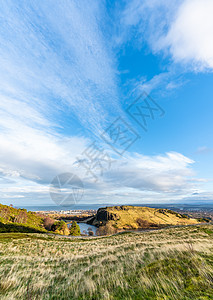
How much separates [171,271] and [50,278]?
567cm

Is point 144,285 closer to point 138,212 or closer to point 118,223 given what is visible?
point 118,223

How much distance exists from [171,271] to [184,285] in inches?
37.5

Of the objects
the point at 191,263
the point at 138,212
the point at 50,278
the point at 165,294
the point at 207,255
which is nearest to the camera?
the point at 165,294

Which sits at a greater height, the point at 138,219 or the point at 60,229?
the point at 138,219

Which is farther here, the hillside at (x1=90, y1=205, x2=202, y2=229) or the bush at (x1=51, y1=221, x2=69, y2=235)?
the hillside at (x1=90, y1=205, x2=202, y2=229)

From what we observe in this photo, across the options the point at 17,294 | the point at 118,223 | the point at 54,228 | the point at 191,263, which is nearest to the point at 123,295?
the point at 191,263

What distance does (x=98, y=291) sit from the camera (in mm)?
4617

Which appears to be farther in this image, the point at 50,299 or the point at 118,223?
the point at 118,223

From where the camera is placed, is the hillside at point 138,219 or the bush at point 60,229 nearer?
the bush at point 60,229

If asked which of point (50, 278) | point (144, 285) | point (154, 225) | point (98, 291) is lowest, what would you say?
point (154, 225)

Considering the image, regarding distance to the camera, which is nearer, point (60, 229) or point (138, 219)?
point (60, 229)

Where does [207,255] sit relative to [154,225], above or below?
above

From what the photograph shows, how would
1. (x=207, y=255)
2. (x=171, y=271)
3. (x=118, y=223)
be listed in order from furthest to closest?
(x=118, y=223) < (x=207, y=255) < (x=171, y=271)

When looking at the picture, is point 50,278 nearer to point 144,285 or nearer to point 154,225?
point 144,285
